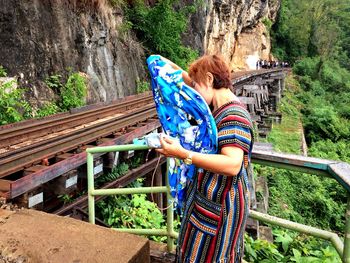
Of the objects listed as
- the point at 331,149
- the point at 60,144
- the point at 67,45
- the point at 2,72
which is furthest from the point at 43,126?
the point at 331,149

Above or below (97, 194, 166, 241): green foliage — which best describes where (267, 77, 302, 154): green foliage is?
below

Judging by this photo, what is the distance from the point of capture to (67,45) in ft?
36.2

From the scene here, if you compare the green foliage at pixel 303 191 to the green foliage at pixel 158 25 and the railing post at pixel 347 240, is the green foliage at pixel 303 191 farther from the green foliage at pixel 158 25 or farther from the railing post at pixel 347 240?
the green foliage at pixel 158 25

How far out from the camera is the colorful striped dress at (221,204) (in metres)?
1.68

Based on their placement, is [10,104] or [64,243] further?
[10,104]

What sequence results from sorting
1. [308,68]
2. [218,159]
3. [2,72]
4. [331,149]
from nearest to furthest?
[218,159] → [2,72] → [331,149] → [308,68]

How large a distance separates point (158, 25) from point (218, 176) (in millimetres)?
15470

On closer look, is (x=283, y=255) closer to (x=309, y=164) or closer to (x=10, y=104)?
(x=309, y=164)

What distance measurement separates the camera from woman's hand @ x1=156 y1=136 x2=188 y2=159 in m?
1.67

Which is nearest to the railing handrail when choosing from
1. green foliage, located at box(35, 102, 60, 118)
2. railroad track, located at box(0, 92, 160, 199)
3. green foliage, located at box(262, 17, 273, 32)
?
railroad track, located at box(0, 92, 160, 199)

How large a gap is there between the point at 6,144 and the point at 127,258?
16.4 feet

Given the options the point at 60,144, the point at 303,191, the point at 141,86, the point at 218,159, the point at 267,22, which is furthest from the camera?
the point at 267,22

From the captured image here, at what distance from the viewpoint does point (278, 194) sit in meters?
9.83

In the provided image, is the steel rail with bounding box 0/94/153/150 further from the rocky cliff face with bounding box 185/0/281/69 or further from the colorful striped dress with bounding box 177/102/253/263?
the rocky cliff face with bounding box 185/0/281/69
